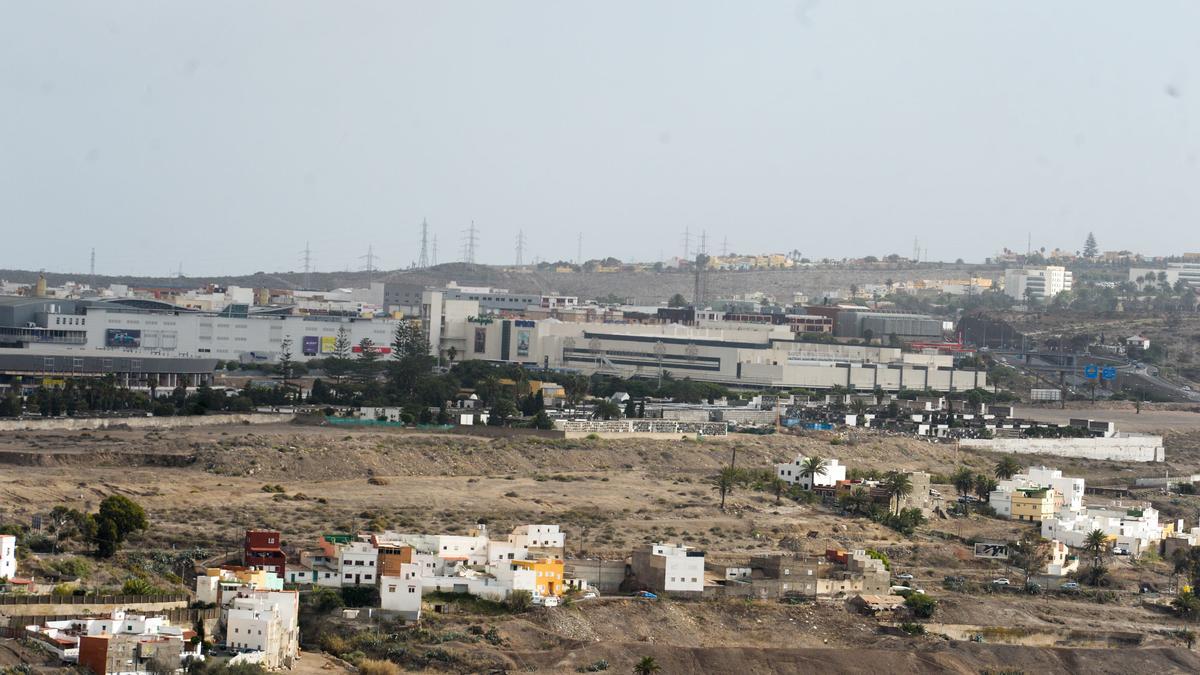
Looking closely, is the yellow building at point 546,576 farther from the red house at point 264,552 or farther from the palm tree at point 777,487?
the palm tree at point 777,487

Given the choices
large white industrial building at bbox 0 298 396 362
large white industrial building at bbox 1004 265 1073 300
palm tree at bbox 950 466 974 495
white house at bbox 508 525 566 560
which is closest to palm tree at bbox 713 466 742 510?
palm tree at bbox 950 466 974 495

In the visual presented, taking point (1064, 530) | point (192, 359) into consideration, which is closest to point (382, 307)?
point (192, 359)

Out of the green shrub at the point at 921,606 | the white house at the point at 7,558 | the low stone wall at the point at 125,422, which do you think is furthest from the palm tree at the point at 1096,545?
the low stone wall at the point at 125,422

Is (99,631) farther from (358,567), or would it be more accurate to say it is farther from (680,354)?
(680,354)

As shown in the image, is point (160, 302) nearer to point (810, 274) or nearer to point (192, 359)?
point (192, 359)

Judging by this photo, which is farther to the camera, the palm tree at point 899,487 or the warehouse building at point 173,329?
the warehouse building at point 173,329

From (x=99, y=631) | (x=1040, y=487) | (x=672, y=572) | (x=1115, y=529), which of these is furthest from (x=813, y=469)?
(x=99, y=631)
